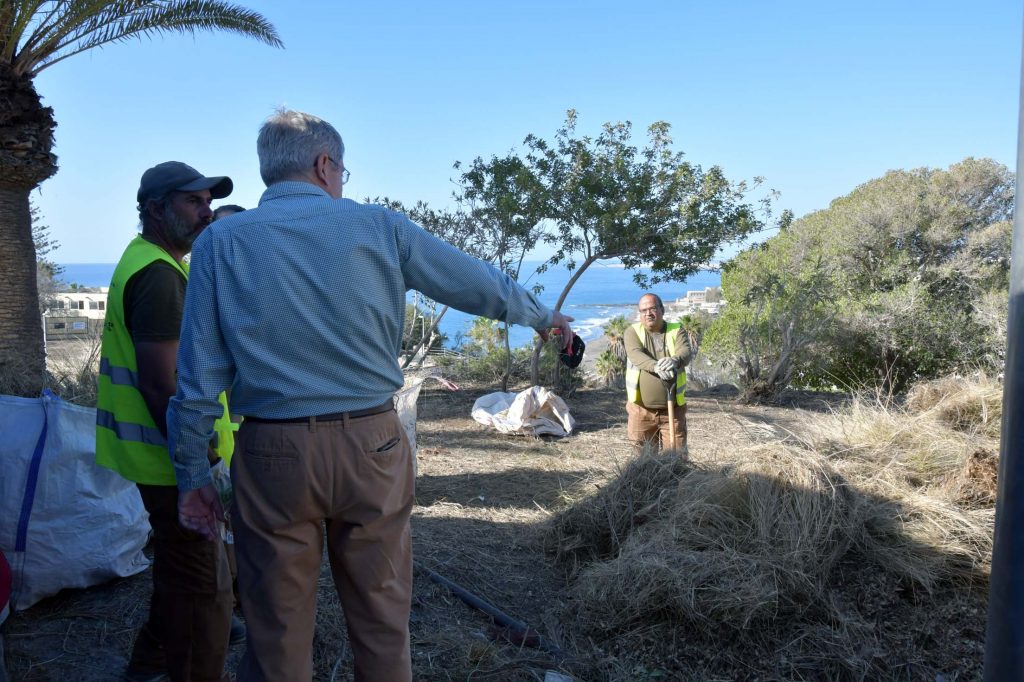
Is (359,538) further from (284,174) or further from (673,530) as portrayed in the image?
(673,530)

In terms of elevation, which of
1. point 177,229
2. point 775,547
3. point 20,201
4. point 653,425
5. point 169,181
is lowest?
point 775,547

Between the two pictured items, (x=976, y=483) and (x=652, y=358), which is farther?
→ (x=652, y=358)

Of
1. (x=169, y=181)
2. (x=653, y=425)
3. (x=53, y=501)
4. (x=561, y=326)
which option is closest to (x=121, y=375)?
(x=169, y=181)

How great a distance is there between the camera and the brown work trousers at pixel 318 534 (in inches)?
76.1

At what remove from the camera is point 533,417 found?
945cm

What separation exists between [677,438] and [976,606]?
263cm

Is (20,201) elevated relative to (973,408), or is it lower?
elevated

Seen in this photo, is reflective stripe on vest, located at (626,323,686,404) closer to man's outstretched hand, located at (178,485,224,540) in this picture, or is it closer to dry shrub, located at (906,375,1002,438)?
dry shrub, located at (906,375,1002,438)

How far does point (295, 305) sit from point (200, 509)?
0.69 metres

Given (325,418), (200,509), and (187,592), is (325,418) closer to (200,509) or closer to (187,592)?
(200,509)

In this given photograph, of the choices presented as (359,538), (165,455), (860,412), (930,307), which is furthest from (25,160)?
(930,307)

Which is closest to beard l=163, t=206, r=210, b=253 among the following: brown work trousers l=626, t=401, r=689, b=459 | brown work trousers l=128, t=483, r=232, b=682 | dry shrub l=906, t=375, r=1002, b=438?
brown work trousers l=128, t=483, r=232, b=682

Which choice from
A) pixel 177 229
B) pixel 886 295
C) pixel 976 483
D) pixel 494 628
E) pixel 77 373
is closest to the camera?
pixel 177 229

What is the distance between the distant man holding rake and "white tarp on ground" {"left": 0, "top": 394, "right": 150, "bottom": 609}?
3919 mm
